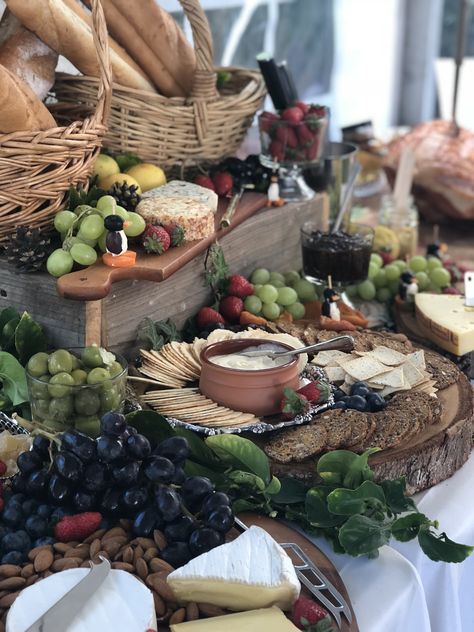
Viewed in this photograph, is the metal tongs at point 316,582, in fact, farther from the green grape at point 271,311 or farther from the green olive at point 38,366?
the green grape at point 271,311

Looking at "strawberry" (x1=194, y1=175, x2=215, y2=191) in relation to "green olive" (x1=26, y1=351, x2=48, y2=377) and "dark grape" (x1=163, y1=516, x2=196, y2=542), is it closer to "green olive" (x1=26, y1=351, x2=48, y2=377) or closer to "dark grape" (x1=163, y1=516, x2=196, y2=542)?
Answer: "green olive" (x1=26, y1=351, x2=48, y2=377)

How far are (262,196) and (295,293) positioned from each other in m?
0.30

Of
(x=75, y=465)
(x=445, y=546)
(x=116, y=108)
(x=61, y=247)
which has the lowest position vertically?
(x=445, y=546)

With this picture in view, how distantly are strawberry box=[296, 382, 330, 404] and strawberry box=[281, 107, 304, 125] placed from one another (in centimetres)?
87

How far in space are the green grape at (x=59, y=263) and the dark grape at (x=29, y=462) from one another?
0.42 meters

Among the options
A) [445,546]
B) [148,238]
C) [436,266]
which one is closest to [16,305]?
[148,238]

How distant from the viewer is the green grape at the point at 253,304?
5.54ft

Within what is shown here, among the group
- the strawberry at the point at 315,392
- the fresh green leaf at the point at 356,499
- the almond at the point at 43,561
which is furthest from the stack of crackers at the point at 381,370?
the almond at the point at 43,561

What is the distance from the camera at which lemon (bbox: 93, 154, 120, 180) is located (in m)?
1.65

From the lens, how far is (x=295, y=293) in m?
1.77

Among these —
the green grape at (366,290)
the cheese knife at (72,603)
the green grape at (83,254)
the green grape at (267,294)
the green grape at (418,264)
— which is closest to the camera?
the cheese knife at (72,603)

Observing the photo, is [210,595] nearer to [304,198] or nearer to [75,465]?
[75,465]

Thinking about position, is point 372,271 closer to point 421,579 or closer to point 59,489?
point 421,579

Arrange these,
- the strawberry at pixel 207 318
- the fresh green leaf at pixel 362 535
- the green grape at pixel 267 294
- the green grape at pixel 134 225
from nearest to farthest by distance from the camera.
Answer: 1. the fresh green leaf at pixel 362 535
2. the green grape at pixel 134 225
3. the strawberry at pixel 207 318
4. the green grape at pixel 267 294
